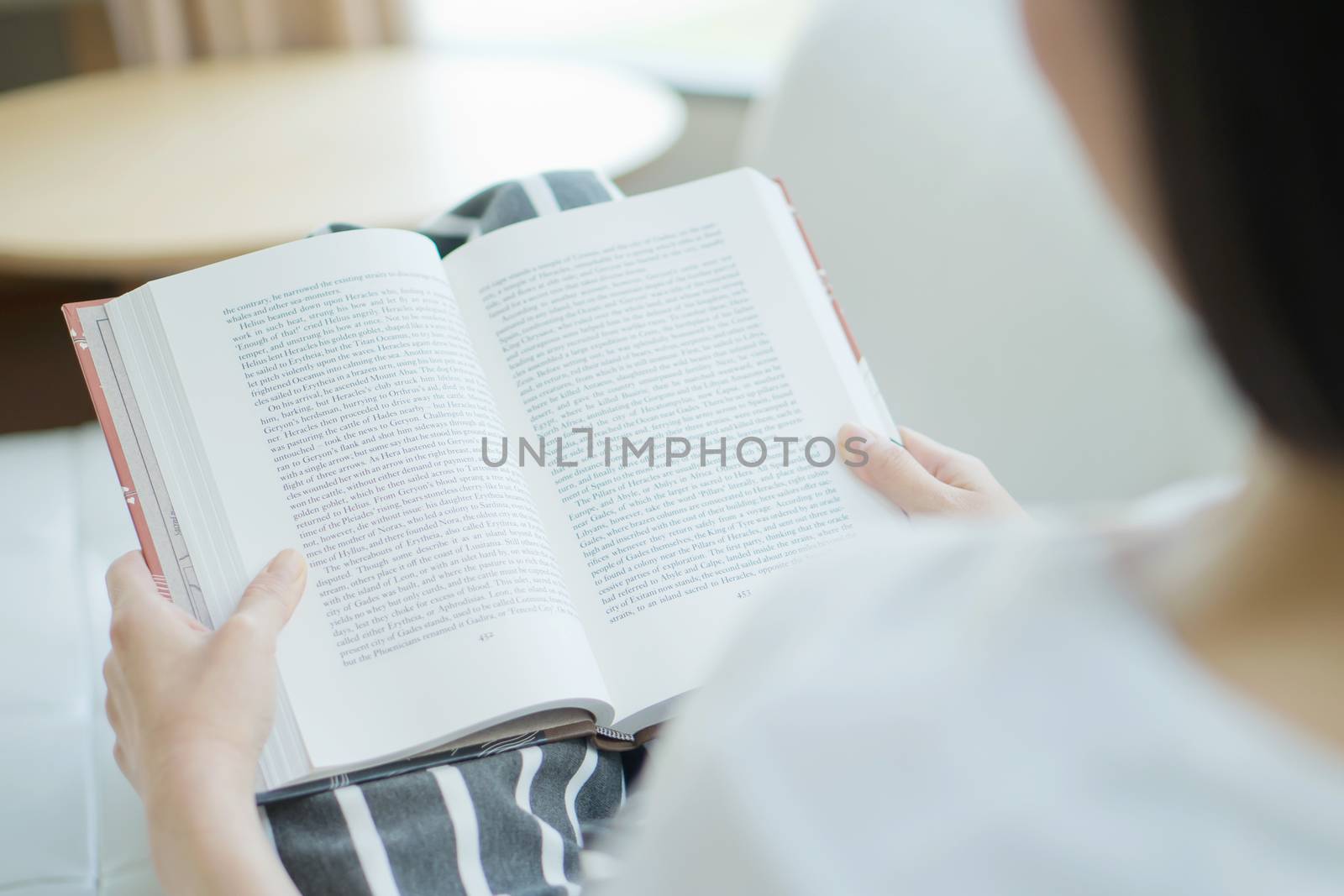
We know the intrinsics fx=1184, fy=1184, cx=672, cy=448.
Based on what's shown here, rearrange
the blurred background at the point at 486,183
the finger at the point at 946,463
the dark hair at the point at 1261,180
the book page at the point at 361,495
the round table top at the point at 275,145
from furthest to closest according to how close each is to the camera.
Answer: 1. the round table top at the point at 275,145
2. the blurred background at the point at 486,183
3. the finger at the point at 946,463
4. the book page at the point at 361,495
5. the dark hair at the point at 1261,180

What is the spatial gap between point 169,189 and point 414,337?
89cm

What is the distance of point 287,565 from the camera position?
0.58 m

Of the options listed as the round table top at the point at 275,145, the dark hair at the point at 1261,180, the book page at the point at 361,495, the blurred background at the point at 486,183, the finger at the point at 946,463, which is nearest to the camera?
the dark hair at the point at 1261,180

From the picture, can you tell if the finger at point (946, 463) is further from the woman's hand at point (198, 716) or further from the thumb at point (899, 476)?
the woman's hand at point (198, 716)

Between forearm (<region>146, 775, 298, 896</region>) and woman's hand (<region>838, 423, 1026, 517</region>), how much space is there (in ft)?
1.21

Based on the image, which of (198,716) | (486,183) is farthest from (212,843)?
(486,183)

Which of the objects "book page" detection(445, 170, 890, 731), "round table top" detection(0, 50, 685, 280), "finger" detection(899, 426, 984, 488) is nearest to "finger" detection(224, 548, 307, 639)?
"book page" detection(445, 170, 890, 731)

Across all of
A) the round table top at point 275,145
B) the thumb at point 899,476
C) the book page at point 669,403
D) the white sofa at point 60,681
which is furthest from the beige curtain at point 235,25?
the thumb at point 899,476

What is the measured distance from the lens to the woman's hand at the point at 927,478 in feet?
2.15

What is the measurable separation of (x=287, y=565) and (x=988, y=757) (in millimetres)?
401

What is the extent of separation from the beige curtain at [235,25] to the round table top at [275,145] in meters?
0.15

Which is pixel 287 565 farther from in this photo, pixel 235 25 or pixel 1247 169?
pixel 235 25

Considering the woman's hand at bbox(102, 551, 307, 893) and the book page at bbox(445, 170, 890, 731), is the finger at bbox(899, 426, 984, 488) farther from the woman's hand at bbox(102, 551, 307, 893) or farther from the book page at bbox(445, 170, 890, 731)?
the woman's hand at bbox(102, 551, 307, 893)

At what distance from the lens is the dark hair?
24cm
